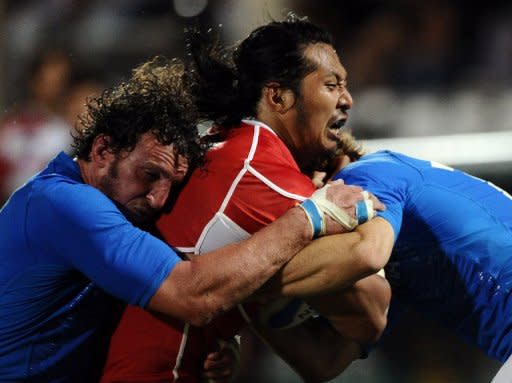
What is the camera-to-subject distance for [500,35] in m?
7.64

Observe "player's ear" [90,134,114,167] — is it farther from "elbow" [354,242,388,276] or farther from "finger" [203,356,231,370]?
"elbow" [354,242,388,276]

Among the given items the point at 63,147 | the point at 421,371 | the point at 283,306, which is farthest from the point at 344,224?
the point at 63,147

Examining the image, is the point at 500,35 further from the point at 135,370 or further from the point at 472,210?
the point at 135,370

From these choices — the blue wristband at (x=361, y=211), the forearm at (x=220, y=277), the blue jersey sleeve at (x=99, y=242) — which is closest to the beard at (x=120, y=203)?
the blue jersey sleeve at (x=99, y=242)

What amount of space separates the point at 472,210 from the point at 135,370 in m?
1.26

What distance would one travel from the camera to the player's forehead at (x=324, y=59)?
163 inches

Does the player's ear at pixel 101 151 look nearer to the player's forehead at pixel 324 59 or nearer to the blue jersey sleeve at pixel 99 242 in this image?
the blue jersey sleeve at pixel 99 242

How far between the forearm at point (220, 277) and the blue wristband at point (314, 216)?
6cm

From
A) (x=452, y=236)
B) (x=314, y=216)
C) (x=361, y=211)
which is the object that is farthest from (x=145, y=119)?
(x=452, y=236)

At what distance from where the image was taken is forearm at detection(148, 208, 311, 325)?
139 inches

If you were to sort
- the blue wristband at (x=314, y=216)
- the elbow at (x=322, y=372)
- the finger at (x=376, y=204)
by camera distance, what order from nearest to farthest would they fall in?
the blue wristband at (x=314, y=216), the finger at (x=376, y=204), the elbow at (x=322, y=372)

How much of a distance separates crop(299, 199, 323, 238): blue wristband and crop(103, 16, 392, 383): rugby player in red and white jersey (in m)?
0.11

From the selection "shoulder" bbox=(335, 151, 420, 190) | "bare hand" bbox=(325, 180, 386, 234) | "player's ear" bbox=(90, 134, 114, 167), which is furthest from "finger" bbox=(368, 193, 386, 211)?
"player's ear" bbox=(90, 134, 114, 167)

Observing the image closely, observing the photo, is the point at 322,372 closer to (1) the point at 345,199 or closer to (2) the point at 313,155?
(2) the point at 313,155
